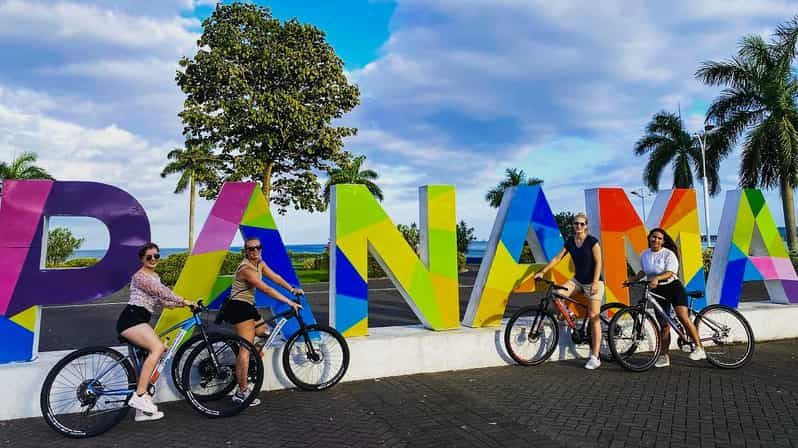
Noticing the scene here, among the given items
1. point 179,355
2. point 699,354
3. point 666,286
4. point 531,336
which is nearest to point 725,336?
point 699,354

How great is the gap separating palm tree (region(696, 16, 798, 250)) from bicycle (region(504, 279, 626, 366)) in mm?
24765

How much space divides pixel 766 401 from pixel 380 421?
4.22 m

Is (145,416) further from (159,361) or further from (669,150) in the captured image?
(669,150)

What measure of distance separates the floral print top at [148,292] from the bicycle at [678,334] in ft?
18.3

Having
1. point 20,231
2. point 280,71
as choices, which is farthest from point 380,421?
point 280,71

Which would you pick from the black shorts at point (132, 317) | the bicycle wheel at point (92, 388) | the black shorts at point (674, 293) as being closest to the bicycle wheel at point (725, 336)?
the black shorts at point (674, 293)

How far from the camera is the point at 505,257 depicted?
7695 millimetres

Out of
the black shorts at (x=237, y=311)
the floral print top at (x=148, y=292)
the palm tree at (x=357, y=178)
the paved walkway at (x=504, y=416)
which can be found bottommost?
the paved walkway at (x=504, y=416)

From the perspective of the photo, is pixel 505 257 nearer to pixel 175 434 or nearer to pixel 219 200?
pixel 219 200

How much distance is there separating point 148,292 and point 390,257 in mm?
→ 3160

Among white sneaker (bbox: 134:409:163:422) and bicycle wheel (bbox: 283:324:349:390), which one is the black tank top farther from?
white sneaker (bbox: 134:409:163:422)

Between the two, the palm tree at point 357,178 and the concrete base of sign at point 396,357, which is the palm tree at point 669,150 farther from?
the concrete base of sign at point 396,357

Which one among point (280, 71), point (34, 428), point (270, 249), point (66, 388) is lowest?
point (34, 428)

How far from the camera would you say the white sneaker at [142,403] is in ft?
16.2
